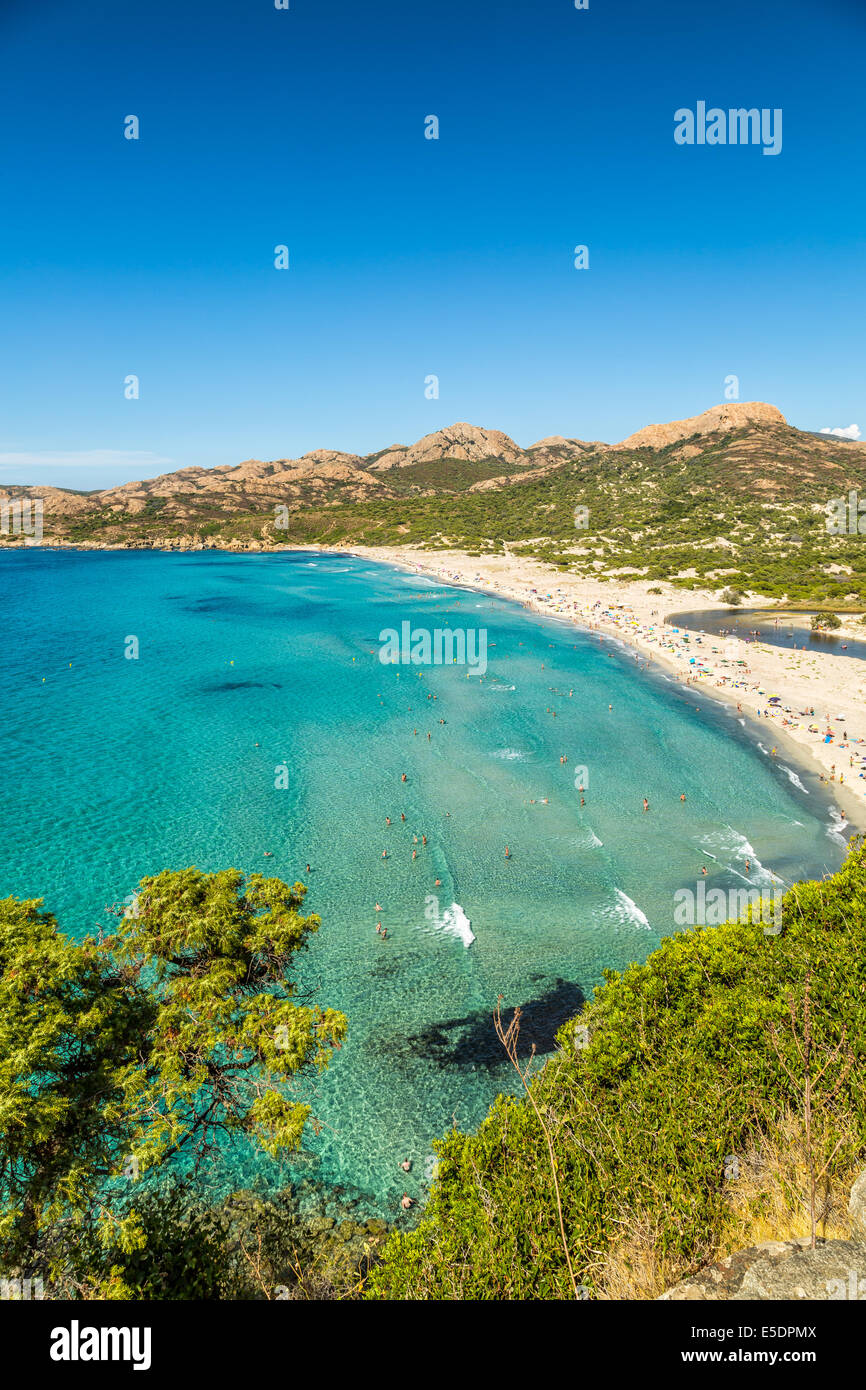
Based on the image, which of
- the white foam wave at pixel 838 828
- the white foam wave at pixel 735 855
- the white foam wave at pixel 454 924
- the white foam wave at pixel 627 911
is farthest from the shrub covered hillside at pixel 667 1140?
the white foam wave at pixel 838 828

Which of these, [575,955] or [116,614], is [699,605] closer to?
[575,955]

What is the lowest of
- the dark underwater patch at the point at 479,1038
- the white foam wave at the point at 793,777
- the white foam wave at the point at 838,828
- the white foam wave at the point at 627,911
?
the dark underwater patch at the point at 479,1038

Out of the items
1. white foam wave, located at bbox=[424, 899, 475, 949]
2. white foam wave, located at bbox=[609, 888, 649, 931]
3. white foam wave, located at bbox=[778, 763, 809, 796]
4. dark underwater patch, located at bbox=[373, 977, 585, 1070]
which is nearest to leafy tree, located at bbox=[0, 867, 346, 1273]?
dark underwater patch, located at bbox=[373, 977, 585, 1070]

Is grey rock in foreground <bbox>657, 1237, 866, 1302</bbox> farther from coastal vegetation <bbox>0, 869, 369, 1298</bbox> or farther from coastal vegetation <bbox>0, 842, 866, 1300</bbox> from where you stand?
coastal vegetation <bbox>0, 869, 369, 1298</bbox>

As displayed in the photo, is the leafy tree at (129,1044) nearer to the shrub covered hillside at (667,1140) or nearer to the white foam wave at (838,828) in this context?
the shrub covered hillside at (667,1140)

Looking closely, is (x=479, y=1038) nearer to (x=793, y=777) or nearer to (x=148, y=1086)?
(x=148, y=1086)

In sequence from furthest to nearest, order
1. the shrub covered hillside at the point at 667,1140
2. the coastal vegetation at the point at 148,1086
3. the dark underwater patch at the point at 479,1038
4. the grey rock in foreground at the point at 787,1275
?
the dark underwater patch at the point at 479,1038
the coastal vegetation at the point at 148,1086
the shrub covered hillside at the point at 667,1140
the grey rock in foreground at the point at 787,1275

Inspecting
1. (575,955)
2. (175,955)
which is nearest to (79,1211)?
(175,955)

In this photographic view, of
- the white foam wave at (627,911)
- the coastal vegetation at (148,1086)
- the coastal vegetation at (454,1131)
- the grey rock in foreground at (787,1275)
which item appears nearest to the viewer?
the grey rock in foreground at (787,1275)
